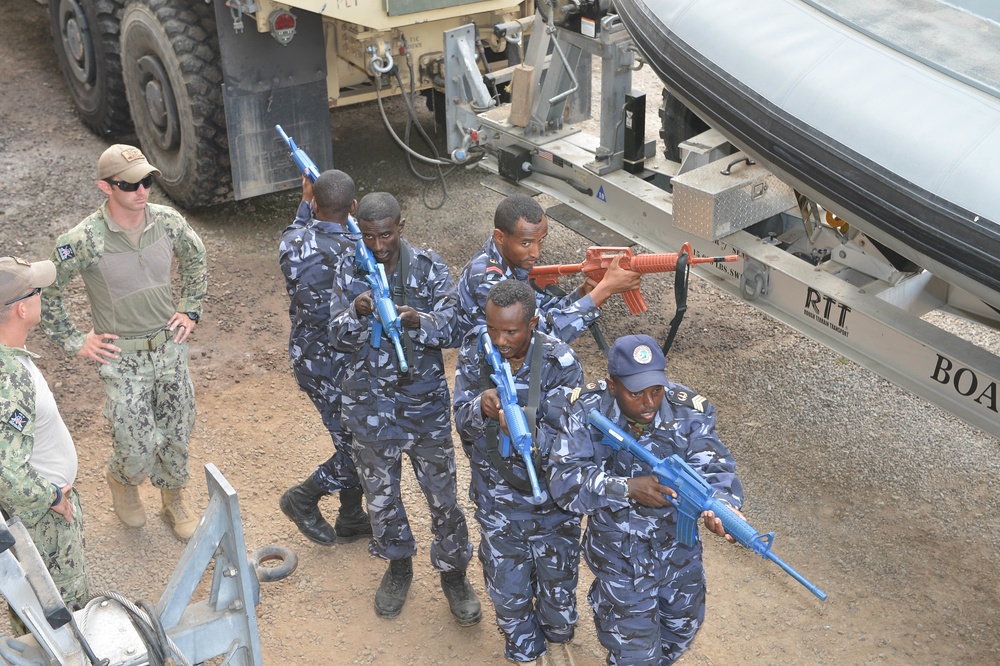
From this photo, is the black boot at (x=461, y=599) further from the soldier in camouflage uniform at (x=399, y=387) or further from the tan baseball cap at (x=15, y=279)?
the tan baseball cap at (x=15, y=279)

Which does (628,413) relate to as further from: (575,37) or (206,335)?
(206,335)

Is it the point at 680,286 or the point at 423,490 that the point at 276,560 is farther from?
the point at 680,286

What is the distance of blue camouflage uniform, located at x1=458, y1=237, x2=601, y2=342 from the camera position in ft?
11.5

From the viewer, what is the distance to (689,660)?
3795mm

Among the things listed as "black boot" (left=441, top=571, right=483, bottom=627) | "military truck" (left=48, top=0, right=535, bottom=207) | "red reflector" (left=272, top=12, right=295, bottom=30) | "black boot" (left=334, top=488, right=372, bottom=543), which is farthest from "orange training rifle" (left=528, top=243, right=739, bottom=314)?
"red reflector" (left=272, top=12, right=295, bottom=30)

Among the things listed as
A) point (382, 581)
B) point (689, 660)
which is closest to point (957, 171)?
point (689, 660)

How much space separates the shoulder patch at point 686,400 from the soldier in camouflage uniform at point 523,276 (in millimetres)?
490

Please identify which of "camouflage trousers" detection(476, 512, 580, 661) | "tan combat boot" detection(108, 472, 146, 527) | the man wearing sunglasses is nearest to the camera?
Result: "camouflage trousers" detection(476, 512, 580, 661)

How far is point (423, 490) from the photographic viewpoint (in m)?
3.81

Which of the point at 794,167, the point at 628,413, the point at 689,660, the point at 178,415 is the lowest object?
the point at 689,660

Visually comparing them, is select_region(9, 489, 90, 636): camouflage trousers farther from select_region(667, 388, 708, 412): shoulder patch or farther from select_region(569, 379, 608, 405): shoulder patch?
select_region(667, 388, 708, 412): shoulder patch

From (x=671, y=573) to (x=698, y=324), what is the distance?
8.80 ft

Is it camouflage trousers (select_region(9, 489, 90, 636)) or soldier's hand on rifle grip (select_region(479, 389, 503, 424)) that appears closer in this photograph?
soldier's hand on rifle grip (select_region(479, 389, 503, 424))

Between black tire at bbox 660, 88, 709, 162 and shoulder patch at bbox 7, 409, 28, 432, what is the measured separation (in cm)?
→ 367
